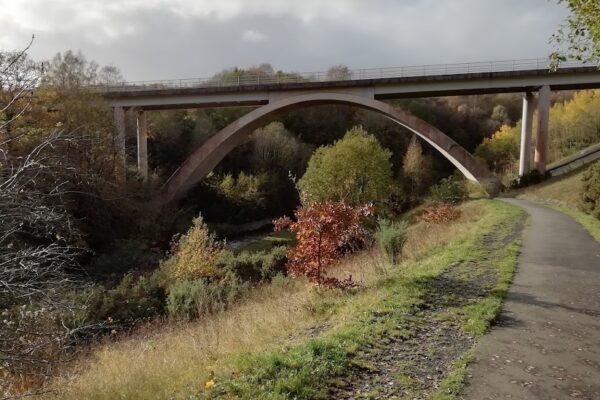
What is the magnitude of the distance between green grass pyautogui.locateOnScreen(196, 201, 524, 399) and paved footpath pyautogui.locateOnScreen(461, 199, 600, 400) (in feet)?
0.62

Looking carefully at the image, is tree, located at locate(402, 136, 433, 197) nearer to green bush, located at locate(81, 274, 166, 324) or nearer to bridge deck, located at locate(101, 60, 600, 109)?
bridge deck, located at locate(101, 60, 600, 109)

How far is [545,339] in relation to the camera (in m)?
5.02

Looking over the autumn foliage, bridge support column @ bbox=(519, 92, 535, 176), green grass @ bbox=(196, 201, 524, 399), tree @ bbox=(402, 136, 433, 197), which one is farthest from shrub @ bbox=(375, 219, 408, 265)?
tree @ bbox=(402, 136, 433, 197)

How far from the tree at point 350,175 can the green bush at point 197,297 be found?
528 inches

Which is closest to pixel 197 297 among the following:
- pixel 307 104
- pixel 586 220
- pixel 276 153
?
pixel 586 220

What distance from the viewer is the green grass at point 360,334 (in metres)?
3.94

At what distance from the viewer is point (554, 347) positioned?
4.82 metres

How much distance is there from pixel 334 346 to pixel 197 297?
6.68m

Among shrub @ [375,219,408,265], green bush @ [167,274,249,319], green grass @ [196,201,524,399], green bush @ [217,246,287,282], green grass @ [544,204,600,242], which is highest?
shrub @ [375,219,408,265]

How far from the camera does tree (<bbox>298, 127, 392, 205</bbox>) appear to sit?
82.1 feet

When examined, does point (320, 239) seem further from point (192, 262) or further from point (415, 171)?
point (415, 171)

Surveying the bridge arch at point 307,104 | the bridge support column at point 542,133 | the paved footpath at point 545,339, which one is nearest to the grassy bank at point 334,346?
the paved footpath at point 545,339

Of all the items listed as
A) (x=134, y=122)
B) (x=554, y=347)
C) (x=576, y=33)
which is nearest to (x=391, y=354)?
(x=554, y=347)

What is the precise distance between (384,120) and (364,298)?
→ 43.9m
